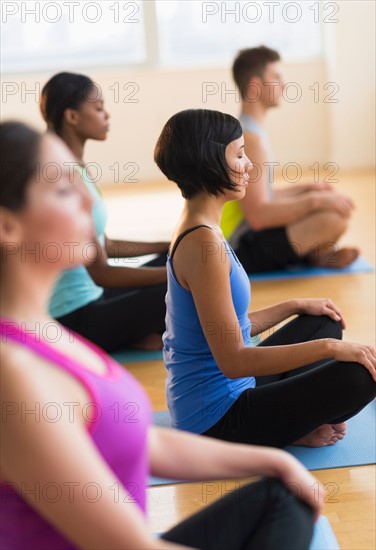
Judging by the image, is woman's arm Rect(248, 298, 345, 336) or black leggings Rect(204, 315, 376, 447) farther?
woman's arm Rect(248, 298, 345, 336)

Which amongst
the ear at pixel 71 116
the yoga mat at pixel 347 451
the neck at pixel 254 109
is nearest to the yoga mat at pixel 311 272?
the neck at pixel 254 109

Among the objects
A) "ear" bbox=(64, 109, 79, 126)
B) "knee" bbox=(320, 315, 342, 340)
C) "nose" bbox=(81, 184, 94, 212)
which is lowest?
"knee" bbox=(320, 315, 342, 340)

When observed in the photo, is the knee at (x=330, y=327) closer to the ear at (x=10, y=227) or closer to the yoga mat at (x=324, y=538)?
the yoga mat at (x=324, y=538)

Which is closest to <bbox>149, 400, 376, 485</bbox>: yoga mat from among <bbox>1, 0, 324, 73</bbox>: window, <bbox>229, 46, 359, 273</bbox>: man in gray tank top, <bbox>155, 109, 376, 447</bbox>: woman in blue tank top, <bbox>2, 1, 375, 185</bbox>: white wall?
<bbox>155, 109, 376, 447</bbox>: woman in blue tank top

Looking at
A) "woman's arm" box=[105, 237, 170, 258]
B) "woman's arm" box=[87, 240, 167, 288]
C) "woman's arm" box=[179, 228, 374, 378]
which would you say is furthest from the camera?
"woman's arm" box=[105, 237, 170, 258]

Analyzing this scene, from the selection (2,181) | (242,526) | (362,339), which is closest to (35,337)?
(2,181)

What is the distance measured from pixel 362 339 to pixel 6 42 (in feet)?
15.2

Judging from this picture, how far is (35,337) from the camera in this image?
1001mm

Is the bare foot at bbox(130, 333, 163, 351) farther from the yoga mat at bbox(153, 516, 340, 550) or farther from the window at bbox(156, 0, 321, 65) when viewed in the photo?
the window at bbox(156, 0, 321, 65)

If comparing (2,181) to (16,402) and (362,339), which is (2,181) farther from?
(362,339)

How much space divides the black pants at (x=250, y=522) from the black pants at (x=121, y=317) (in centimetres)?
167

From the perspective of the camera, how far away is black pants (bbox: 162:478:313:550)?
117 cm

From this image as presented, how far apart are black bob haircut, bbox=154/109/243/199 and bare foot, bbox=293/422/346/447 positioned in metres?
0.69

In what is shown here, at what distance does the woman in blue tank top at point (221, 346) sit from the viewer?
1.88 m
